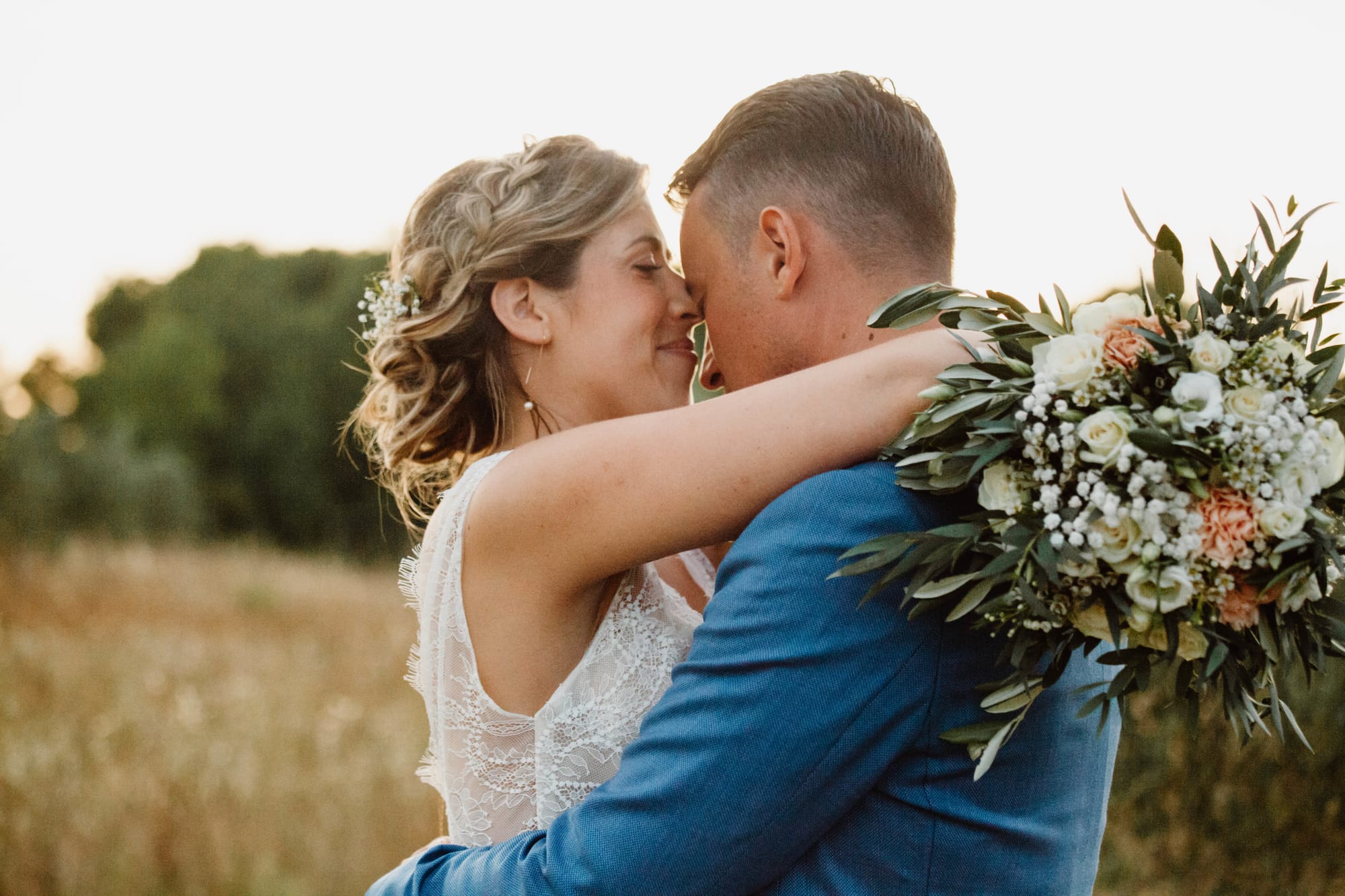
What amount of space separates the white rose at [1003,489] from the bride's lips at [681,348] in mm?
1452

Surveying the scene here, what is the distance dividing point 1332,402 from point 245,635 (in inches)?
397

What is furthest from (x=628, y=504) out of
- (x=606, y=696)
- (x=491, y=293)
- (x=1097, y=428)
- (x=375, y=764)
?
(x=375, y=764)

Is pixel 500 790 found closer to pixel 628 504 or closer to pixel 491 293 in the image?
pixel 628 504

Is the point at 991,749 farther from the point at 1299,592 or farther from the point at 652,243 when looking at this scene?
the point at 652,243

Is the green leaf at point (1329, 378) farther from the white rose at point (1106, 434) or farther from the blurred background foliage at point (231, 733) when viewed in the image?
the blurred background foliage at point (231, 733)

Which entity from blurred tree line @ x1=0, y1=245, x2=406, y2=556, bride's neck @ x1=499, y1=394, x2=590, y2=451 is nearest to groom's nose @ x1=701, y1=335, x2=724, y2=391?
bride's neck @ x1=499, y1=394, x2=590, y2=451

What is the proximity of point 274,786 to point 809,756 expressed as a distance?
562 cm

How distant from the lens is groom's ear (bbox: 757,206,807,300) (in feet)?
8.96

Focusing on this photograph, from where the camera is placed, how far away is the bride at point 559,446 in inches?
84.6

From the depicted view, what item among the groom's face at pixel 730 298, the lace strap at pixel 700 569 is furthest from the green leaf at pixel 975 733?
the lace strap at pixel 700 569

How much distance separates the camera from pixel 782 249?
2754 mm

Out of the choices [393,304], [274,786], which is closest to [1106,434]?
[393,304]

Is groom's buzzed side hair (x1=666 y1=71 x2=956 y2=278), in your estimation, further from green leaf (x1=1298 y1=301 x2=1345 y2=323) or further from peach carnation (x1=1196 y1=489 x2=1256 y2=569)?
peach carnation (x1=1196 y1=489 x2=1256 y2=569)

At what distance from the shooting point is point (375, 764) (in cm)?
695
